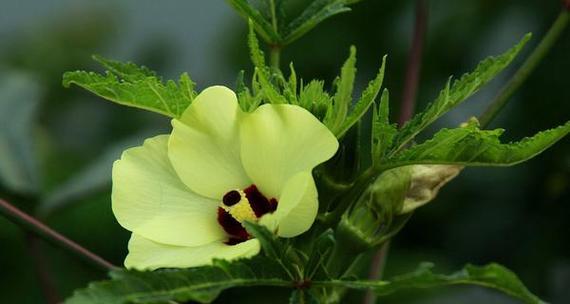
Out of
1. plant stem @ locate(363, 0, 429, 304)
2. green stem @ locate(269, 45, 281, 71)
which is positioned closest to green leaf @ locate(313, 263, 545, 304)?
green stem @ locate(269, 45, 281, 71)

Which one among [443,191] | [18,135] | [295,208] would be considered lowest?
[443,191]

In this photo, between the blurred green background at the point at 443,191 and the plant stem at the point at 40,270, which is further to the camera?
the blurred green background at the point at 443,191

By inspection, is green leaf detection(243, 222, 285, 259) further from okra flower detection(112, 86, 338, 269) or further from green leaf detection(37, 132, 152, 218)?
green leaf detection(37, 132, 152, 218)

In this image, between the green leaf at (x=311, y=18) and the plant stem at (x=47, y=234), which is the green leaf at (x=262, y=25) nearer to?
the green leaf at (x=311, y=18)

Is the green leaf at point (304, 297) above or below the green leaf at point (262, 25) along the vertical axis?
below

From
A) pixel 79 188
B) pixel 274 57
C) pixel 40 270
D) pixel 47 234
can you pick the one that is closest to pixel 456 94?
pixel 274 57

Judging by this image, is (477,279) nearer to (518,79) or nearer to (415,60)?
(518,79)

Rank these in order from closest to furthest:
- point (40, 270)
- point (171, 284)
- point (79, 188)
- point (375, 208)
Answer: point (171, 284)
point (375, 208)
point (40, 270)
point (79, 188)

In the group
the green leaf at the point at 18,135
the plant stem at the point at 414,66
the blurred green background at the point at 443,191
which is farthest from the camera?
the blurred green background at the point at 443,191

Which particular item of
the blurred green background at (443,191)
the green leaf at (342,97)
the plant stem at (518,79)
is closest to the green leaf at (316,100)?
the green leaf at (342,97)
